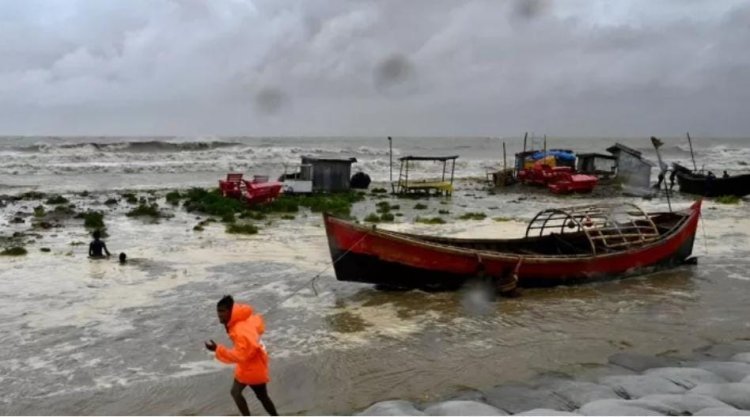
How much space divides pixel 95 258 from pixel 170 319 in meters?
5.56

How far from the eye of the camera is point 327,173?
3045cm

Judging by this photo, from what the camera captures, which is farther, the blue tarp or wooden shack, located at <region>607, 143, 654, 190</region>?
the blue tarp

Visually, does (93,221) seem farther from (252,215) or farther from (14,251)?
(252,215)

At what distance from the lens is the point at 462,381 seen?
8.01 metres

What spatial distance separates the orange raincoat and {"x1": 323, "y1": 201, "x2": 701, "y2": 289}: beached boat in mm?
5570

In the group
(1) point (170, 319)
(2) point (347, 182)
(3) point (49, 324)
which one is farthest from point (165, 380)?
(2) point (347, 182)

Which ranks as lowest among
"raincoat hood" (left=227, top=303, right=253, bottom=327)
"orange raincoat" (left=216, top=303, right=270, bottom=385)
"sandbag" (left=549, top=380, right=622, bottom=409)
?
"sandbag" (left=549, top=380, right=622, bottom=409)

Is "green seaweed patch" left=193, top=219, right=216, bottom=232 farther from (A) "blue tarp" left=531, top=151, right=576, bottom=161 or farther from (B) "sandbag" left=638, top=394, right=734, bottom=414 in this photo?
(A) "blue tarp" left=531, top=151, right=576, bottom=161

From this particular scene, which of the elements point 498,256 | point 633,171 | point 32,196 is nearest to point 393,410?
point 498,256

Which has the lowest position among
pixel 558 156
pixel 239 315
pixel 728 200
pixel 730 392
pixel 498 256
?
pixel 730 392

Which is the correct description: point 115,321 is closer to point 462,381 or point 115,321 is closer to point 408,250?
point 408,250

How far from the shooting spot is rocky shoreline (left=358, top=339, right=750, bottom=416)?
19.2 ft

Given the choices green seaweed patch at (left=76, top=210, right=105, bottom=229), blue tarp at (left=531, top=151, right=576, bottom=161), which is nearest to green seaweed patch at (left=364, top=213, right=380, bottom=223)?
green seaweed patch at (left=76, top=210, right=105, bottom=229)

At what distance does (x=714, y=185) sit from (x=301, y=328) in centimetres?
2816
